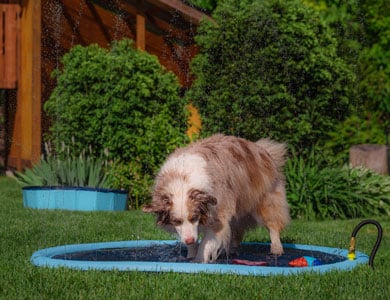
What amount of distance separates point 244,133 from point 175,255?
458cm

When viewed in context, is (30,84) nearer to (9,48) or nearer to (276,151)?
(9,48)

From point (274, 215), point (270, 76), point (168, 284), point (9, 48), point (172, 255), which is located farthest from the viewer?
point (9, 48)

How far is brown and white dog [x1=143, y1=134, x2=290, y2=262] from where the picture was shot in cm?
549

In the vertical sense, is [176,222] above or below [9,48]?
below

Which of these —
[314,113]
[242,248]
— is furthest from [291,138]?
[242,248]

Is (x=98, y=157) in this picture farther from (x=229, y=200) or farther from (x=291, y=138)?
(x=229, y=200)

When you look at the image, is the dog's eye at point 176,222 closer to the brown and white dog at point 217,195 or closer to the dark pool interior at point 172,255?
the brown and white dog at point 217,195

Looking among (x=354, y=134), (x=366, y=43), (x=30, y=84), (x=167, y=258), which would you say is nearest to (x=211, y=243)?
(x=167, y=258)

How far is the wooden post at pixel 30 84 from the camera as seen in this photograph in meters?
12.9

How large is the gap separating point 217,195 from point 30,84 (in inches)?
315

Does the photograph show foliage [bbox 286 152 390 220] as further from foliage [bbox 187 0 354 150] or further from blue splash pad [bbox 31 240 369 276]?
blue splash pad [bbox 31 240 369 276]

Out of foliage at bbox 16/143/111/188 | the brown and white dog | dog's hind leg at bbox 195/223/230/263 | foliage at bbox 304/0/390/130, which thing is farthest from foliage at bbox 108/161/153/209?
foliage at bbox 304/0/390/130

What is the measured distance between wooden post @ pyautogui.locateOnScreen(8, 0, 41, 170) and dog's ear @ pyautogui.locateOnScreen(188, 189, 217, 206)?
7.57 meters

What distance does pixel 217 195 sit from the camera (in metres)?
5.70
